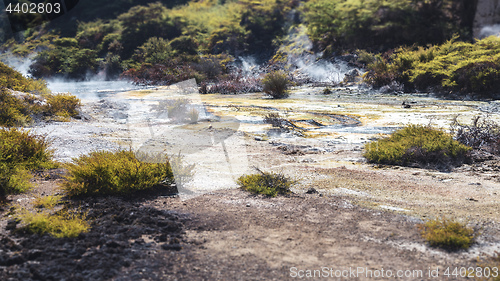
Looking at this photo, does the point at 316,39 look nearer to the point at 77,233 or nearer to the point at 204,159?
the point at 204,159

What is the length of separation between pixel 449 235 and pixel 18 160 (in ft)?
18.2

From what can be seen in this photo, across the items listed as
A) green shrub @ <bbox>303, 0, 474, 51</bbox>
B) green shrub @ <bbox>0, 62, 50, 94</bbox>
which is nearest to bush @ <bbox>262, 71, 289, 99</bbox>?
green shrub @ <bbox>303, 0, 474, 51</bbox>

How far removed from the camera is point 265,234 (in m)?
3.81

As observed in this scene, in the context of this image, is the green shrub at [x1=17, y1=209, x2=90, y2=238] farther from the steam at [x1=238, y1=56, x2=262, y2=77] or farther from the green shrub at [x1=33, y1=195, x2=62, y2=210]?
the steam at [x1=238, y1=56, x2=262, y2=77]

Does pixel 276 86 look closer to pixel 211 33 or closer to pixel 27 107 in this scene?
pixel 27 107

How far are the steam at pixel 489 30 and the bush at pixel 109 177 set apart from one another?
2008 cm

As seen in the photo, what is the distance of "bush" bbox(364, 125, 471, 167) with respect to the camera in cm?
673

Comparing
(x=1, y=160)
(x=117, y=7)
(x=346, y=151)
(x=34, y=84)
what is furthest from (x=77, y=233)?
(x=117, y=7)

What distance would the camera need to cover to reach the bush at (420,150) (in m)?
6.73

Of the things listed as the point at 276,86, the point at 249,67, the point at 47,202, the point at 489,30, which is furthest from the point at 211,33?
the point at 47,202

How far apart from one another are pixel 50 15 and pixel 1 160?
137ft

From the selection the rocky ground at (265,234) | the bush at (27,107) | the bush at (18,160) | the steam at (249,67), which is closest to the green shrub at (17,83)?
the bush at (27,107)

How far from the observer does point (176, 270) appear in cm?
306

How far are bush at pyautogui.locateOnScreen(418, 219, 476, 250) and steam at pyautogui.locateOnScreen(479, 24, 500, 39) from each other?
19.4m
